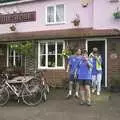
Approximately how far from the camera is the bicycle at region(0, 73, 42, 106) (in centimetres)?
1310

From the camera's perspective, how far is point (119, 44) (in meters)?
17.5

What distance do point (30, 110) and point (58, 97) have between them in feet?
8.54

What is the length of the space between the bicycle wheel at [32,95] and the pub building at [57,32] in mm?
5102

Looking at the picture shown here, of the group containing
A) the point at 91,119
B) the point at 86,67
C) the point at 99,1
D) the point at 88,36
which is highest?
the point at 99,1

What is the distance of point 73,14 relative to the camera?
62.9 feet

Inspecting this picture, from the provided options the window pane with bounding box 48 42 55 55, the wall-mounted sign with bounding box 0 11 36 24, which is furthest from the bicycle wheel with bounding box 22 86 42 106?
the wall-mounted sign with bounding box 0 11 36 24

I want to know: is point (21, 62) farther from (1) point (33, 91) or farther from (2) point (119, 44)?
(1) point (33, 91)

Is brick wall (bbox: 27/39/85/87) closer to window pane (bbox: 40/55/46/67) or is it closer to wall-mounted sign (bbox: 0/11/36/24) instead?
window pane (bbox: 40/55/46/67)

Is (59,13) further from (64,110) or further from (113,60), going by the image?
(64,110)

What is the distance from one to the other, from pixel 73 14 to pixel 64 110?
8027 mm

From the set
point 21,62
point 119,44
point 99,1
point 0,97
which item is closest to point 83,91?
point 0,97

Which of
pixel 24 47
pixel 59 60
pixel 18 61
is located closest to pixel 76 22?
pixel 59 60

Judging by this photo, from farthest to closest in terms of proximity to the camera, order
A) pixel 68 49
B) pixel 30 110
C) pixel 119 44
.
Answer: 1. pixel 68 49
2. pixel 119 44
3. pixel 30 110

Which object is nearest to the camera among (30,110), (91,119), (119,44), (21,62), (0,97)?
(91,119)
